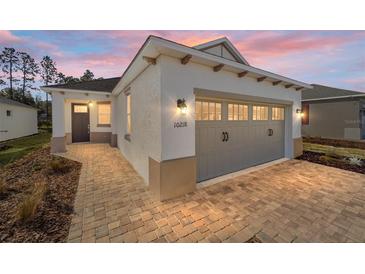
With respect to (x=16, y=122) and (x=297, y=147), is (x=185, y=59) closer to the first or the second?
(x=297, y=147)

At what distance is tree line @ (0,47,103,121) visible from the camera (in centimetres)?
2244

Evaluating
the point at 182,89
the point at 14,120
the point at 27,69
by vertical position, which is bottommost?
the point at 14,120

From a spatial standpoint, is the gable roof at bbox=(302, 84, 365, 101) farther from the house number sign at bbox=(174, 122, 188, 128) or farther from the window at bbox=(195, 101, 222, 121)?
the house number sign at bbox=(174, 122, 188, 128)

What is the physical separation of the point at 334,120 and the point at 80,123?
1904 cm

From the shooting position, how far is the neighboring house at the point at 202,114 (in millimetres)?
3549

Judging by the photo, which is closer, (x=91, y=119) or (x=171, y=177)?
(x=171, y=177)

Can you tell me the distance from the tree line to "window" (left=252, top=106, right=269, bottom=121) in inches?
1095

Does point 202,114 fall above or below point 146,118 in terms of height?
above

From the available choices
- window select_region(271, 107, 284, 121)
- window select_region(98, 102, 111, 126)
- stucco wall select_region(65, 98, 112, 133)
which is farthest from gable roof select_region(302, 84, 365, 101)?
stucco wall select_region(65, 98, 112, 133)

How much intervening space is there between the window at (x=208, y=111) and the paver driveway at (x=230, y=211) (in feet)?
5.97

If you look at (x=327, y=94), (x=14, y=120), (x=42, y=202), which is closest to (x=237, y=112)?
(x=42, y=202)

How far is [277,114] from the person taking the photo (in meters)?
6.83
